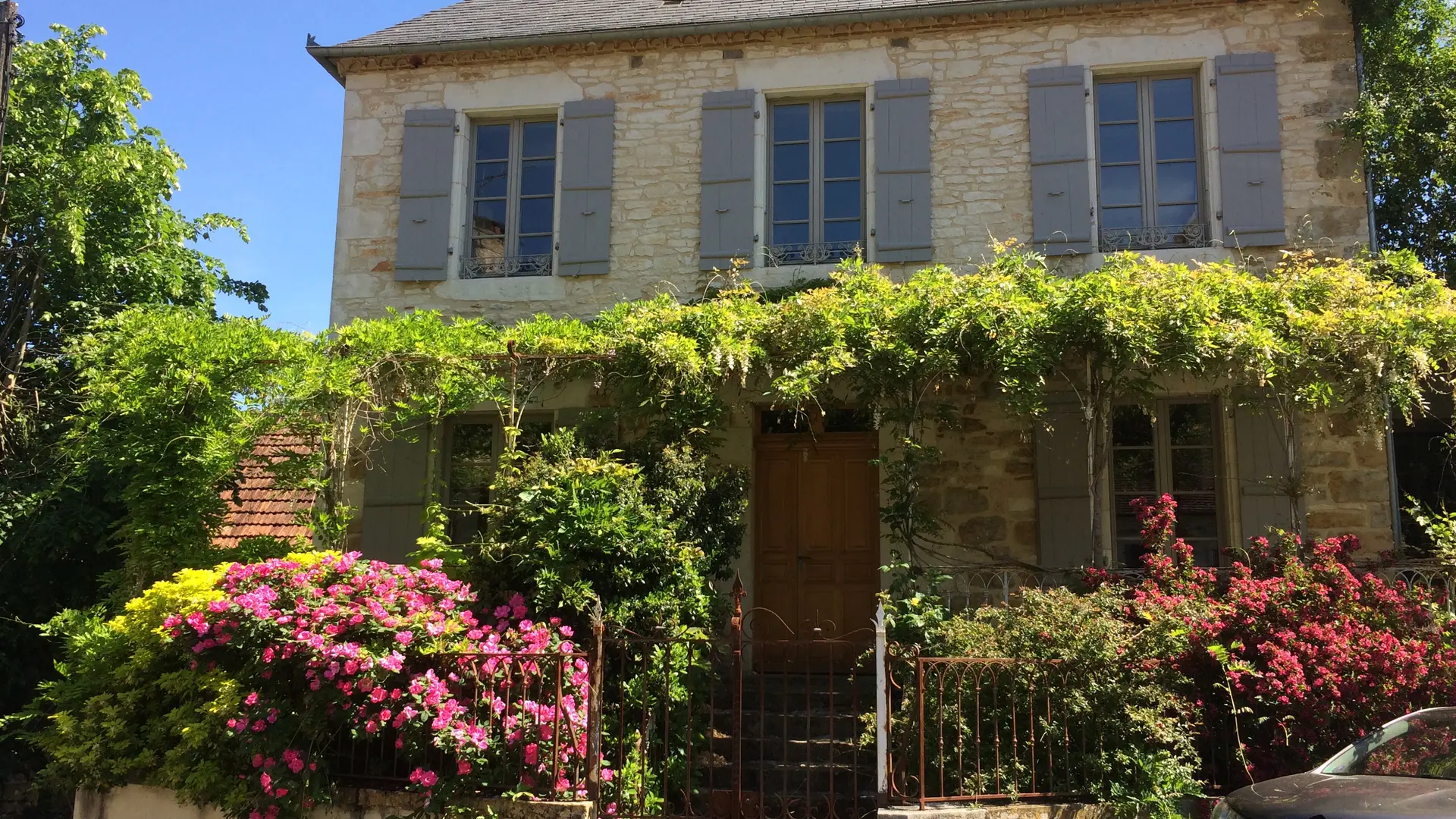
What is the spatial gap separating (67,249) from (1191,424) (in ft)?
32.3

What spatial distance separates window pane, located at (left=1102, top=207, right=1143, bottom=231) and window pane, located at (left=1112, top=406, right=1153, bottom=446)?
1427 millimetres

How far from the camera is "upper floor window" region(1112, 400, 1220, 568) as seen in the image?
25.3 feet

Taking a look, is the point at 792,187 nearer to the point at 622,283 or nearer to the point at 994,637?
the point at 622,283

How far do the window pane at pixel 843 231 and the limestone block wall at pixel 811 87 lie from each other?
43cm

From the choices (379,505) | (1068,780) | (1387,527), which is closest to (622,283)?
(379,505)

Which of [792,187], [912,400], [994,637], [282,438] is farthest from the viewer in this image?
[792,187]

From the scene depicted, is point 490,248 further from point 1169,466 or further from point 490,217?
point 1169,466

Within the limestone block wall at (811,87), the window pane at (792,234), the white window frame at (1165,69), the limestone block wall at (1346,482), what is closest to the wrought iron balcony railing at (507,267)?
the limestone block wall at (811,87)

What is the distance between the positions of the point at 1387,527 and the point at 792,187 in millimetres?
5035

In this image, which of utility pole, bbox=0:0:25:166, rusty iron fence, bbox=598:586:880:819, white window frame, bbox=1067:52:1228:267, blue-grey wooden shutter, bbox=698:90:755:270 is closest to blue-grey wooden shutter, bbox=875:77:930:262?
blue-grey wooden shutter, bbox=698:90:755:270

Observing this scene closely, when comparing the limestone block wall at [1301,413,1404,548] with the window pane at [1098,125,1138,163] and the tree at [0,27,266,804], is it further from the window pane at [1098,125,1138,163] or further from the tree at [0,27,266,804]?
the tree at [0,27,266,804]

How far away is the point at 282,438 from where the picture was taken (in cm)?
809

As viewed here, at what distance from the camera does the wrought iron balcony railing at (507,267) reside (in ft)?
28.6

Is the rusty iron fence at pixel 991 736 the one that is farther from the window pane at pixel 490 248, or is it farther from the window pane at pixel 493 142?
the window pane at pixel 493 142
